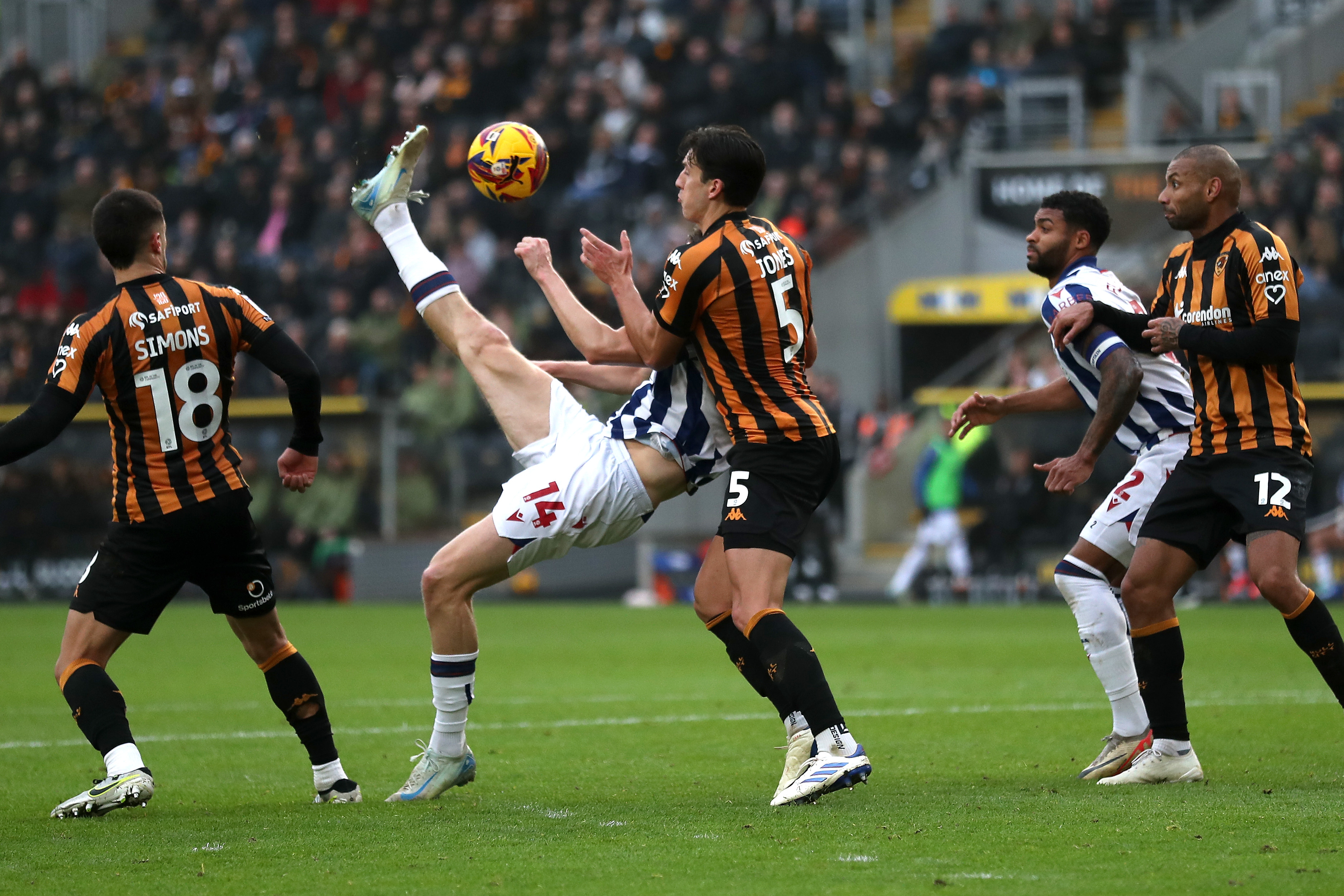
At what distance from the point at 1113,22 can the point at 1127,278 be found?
5702mm

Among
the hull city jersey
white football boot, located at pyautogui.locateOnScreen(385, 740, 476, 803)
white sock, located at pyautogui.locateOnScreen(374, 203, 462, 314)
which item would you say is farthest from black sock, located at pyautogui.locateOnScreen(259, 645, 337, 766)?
white sock, located at pyautogui.locateOnScreen(374, 203, 462, 314)

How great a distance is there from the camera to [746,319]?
19.1ft

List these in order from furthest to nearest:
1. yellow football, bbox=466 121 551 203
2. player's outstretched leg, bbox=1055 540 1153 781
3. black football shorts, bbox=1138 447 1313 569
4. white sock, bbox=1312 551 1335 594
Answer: white sock, bbox=1312 551 1335 594
yellow football, bbox=466 121 551 203
player's outstretched leg, bbox=1055 540 1153 781
black football shorts, bbox=1138 447 1313 569

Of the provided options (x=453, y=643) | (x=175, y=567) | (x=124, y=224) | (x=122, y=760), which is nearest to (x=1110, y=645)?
(x=453, y=643)

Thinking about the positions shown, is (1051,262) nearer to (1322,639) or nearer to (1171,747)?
(1322,639)

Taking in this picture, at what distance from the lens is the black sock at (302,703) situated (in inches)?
242

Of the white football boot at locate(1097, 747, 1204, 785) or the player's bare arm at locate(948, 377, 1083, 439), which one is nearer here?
the white football boot at locate(1097, 747, 1204, 785)

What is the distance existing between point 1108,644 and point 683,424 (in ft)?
6.56

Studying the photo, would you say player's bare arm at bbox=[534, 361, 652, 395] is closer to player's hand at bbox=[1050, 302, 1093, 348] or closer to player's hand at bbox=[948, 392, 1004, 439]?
player's hand at bbox=[948, 392, 1004, 439]

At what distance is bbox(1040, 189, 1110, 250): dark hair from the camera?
6.72 m

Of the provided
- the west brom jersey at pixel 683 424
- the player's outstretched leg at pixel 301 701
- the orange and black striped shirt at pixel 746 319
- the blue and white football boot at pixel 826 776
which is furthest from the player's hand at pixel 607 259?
the blue and white football boot at pixel 826 776

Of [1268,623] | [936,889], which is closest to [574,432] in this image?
[936,889]

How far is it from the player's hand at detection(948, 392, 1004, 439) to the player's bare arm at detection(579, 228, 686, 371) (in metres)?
1.37

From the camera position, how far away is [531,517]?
5918 mm
